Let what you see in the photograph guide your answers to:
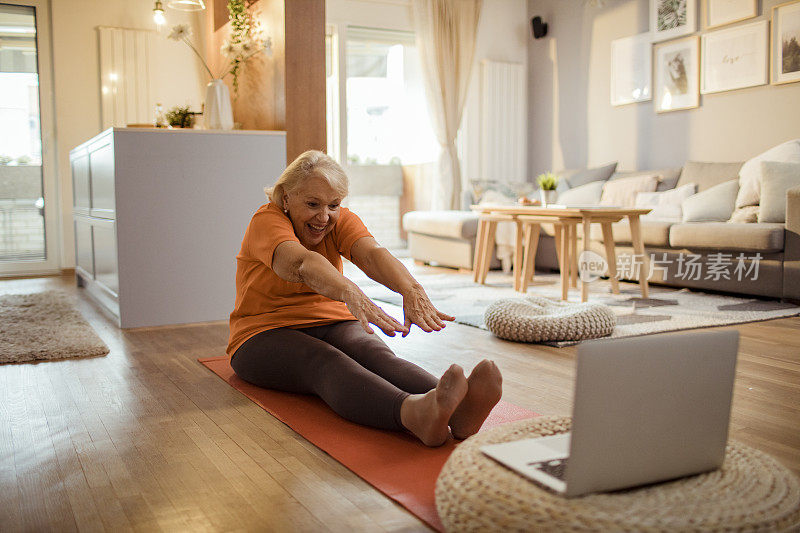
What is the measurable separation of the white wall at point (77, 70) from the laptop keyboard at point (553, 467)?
5780 mm

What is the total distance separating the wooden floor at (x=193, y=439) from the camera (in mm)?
1416

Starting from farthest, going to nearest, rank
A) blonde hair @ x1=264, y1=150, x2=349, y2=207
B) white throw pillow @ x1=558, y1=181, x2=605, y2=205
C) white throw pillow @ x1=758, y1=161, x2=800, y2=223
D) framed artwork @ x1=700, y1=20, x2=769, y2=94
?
white throw pillow @ x1=558, y1=181, x2=605, y2=205 → framed artwork @ x1=700, y1=20, x2=769, y2=94 → white throw pillow @ x1=758, y1=161, x2=800, y2=223 → blonde hair @ x1=264, y1=150, x2=349, y2=207

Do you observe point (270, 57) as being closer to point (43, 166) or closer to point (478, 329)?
point (478, 329)

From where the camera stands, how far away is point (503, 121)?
7406 mm

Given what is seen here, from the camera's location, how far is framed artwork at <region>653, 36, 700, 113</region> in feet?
18.8

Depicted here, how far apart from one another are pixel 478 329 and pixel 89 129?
431 cm

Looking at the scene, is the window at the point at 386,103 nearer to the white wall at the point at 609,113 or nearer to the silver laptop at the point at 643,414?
the white wall at the point at 609,113

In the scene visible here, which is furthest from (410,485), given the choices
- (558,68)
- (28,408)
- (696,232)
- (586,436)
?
(558,68)

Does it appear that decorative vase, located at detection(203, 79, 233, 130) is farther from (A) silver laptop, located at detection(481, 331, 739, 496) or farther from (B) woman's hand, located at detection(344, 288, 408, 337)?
(A) silver laptop, located at detection(481, 331, 739, 496)

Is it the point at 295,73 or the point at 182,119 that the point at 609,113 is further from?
the point at 182,119

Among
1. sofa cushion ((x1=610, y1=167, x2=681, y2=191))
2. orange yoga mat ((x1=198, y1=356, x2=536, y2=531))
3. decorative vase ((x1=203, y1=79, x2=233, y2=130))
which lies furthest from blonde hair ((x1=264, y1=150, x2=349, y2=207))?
sofa cushion ((x1=610, y1=167, x2=681, y2=191))

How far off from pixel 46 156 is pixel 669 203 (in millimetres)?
4937

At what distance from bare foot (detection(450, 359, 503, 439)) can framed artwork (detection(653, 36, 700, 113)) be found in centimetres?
477

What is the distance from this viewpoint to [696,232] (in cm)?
446
